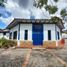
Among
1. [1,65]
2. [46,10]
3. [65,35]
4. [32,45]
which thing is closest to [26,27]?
[32,45]

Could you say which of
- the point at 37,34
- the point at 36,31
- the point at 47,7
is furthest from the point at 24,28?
the point at 47,7

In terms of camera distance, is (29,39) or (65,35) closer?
(29,39)

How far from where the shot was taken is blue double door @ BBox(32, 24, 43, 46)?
90.7 ft

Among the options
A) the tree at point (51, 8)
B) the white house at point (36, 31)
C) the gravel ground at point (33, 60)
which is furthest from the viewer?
the white house at point (36, 31)

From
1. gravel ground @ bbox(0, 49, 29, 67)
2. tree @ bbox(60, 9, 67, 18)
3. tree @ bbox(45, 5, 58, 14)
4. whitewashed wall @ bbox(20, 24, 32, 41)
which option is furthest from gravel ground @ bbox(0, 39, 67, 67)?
whitewashed wall @ bbox(20, 24, 32, 41)

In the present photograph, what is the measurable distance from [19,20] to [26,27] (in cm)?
144

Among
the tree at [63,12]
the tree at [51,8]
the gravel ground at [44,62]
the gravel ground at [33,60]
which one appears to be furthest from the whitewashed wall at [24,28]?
the tree at [63,12]

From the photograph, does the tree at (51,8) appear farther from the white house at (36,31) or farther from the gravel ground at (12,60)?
the white house at (36,31)

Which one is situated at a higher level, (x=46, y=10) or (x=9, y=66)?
(x=46, y=10)

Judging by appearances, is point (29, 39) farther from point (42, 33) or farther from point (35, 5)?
point (35, 5)

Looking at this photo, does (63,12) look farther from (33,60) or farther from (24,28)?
(24,28)

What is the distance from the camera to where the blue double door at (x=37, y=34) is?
2766 cm

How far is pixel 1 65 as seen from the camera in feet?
34.7

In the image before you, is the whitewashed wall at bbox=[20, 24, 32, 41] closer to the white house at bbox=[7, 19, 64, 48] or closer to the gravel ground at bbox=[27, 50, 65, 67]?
the white house at bbox=[7, 19, 64, 48]
